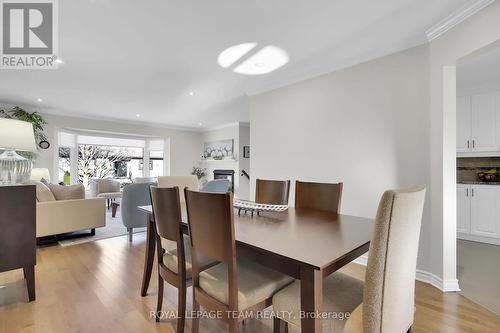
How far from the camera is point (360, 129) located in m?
2.80

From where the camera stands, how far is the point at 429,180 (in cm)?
233

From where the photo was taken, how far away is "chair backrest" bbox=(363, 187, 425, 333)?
84 centimetres

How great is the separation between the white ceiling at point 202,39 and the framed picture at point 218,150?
2917 millimetres

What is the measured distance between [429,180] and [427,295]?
1041 mm

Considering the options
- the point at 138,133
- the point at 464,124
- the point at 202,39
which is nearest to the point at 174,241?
the point at 202,39

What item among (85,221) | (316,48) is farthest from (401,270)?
(85,221)

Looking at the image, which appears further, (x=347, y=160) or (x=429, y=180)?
(x=347, y=160)

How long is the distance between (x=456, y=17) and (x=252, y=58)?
190 cm

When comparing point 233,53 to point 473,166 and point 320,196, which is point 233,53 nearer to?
point 320,196

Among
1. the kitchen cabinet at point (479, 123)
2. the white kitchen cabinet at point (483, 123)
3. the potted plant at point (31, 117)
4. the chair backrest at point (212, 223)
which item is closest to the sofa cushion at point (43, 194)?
the potted plant at point (31, 117)

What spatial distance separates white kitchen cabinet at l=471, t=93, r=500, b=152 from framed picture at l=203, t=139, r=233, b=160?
5184mm

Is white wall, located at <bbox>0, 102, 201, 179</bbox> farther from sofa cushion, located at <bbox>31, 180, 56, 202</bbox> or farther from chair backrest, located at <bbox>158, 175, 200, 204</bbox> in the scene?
chair backrest, located at <bbox>158, 175, 200, 204</bbox>

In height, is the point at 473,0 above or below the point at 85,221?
above

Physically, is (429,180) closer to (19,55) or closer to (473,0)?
(473,0)
